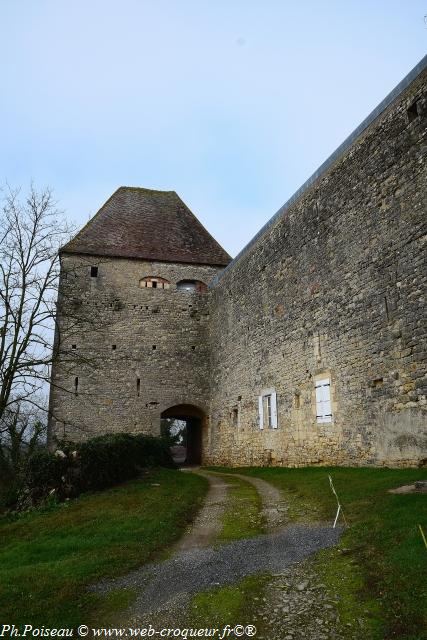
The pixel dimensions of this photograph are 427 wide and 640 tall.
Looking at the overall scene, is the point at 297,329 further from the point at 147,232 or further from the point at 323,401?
the point at 147,232

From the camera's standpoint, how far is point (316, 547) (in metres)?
5.57

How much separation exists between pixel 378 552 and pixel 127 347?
52.7 feet

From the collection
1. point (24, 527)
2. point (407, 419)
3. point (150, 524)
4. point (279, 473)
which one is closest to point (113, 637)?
point (150, 524)

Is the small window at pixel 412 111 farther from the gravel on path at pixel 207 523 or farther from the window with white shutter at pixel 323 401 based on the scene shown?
the gravel on path at pixel 207 523

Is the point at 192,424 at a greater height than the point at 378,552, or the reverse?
the point at 192,424

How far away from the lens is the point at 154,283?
21.2 m

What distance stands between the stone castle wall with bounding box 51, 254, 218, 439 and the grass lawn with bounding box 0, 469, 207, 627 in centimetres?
831

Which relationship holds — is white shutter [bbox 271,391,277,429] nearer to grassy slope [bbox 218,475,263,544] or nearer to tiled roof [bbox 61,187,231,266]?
grassy slope [bbox 218,475,263,544]

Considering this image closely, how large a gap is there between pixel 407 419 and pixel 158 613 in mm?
6331

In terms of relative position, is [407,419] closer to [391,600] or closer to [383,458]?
[383,458]

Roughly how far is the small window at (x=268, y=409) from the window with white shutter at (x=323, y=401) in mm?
2483

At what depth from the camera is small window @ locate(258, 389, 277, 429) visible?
14312 mm

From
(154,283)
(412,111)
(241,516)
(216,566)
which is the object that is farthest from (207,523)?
(154,283)

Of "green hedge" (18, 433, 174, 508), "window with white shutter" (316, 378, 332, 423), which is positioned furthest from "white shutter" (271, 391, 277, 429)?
"green hedge" (18, 433, 174, 508)
